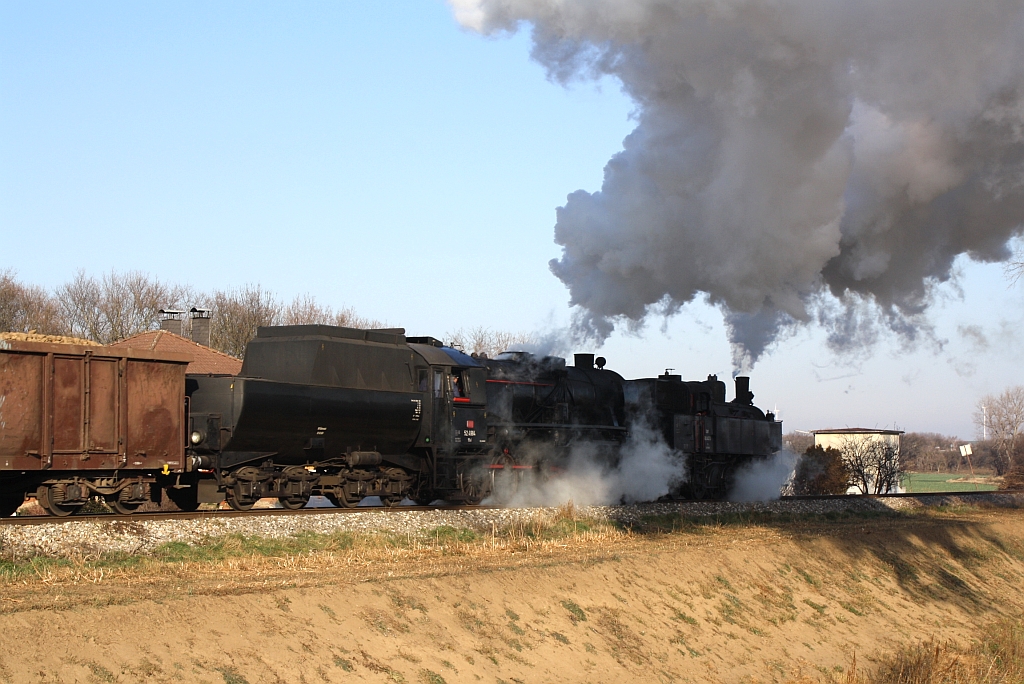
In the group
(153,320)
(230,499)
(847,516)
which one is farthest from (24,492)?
(153,320)

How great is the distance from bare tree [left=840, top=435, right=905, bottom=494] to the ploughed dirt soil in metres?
21.7

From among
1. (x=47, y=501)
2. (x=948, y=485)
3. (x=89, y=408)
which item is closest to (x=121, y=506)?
(x=47, y=501)

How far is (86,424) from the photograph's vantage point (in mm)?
17203

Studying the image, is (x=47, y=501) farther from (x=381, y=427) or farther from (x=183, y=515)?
(x=381, y=427)

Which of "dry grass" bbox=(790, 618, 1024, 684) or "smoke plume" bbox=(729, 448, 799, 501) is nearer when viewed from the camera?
"dry grass" bbox=(790, 618, 1024, 684)

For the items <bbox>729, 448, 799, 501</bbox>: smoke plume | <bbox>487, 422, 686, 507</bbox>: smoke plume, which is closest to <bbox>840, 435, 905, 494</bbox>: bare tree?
<bbox>729, 448, 799, 501</bbox>: smoke plume

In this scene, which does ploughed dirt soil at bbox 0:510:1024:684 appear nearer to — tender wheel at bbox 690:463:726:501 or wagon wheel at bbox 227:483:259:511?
wagon wheel at bbox 227:483:259:511

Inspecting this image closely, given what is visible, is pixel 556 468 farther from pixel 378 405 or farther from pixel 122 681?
pixel 122 681

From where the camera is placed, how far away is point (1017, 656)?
19859mm

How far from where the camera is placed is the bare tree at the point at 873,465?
1863 inches

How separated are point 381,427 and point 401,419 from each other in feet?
1.95

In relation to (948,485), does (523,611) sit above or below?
above

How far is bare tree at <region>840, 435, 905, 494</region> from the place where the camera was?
4731 centimetres

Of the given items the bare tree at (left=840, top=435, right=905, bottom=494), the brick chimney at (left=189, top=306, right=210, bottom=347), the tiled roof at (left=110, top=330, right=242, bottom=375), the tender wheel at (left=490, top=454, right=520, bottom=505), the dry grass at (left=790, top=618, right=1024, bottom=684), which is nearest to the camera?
the dry grass at (left=790, top=618, right=1024, bottom=684)
